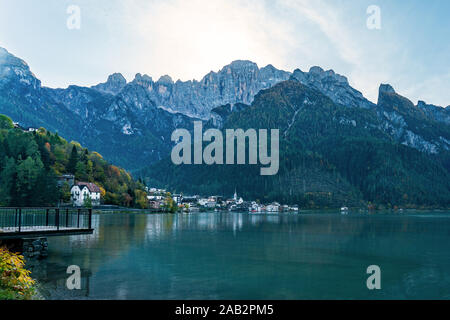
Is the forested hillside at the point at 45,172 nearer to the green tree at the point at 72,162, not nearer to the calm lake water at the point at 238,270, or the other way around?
the green tree at the point at 72,162

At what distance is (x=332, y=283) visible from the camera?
2936 centimetres

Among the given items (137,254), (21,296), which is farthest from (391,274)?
(21,296)

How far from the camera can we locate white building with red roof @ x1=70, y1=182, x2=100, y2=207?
422 ft

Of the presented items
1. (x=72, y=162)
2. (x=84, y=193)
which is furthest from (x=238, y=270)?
(x=72, y=162)

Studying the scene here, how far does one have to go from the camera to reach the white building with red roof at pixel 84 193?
12862 centimetres

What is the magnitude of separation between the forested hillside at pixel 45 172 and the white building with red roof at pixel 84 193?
3.63 meters

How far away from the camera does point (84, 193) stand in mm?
131125

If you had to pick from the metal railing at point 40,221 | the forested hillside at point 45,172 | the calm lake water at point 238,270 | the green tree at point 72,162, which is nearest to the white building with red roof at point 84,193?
the forested hillside at point 45,172

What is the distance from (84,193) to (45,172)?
27480 millimetres

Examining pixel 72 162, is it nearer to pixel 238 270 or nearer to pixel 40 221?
pixel 40 221

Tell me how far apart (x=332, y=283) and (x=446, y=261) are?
19264mm

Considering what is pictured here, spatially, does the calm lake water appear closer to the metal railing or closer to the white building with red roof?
the metal railing
